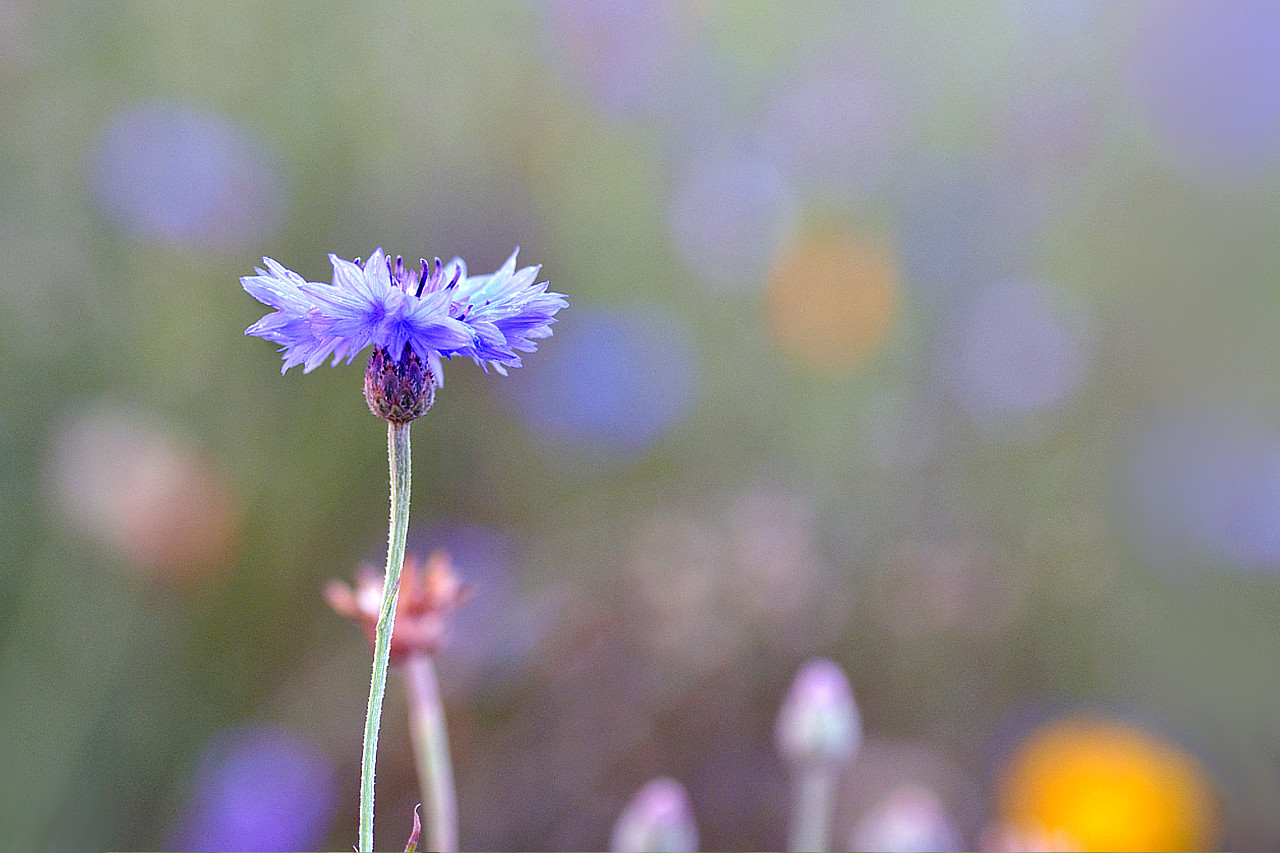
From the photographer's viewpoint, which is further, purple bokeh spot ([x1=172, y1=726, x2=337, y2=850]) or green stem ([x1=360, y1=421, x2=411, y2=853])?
purple bokeh spot ([x1=172, y1=726, x2=337, y2=850])

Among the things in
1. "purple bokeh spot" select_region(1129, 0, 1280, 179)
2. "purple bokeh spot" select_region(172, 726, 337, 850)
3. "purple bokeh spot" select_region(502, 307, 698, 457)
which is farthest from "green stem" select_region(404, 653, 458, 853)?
"purple bokeh spot" select_region(1129, 0, 1280, 179)

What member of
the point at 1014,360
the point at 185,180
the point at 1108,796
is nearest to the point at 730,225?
the point at 1014,360

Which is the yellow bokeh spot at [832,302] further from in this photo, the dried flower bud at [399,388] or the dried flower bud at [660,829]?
the dried flower bud at [399,388]

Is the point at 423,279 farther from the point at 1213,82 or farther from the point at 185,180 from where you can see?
the point at 1213,82

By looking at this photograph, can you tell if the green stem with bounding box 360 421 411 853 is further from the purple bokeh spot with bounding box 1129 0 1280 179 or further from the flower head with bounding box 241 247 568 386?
the purple bokeh spot with bounding box 1129 0 1280 179

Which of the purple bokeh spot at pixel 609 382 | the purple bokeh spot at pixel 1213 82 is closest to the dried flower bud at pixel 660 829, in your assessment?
the purple bokeh spot at pixel 609 382

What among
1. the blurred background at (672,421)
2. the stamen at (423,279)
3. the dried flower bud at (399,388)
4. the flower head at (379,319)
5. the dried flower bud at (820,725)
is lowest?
the dried flower bud at (820,725)
